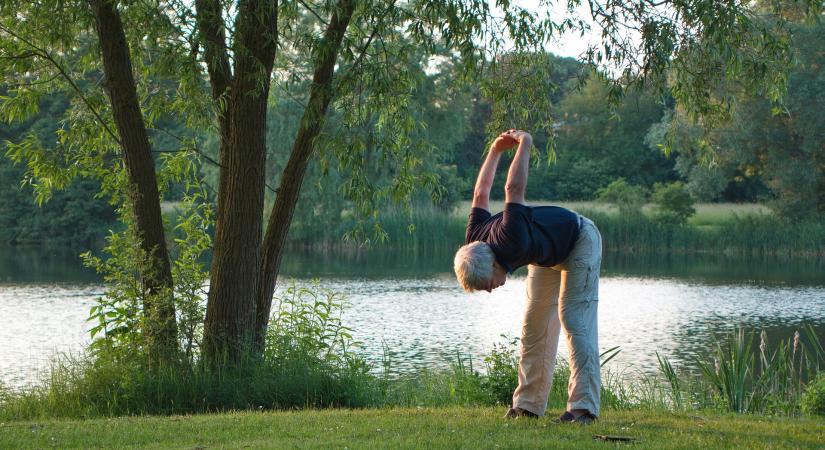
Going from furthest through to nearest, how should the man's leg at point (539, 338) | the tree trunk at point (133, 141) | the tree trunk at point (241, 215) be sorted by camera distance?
1. the tree trunk at point (133, 141)
2. the tree trunk at point (241, 215)
3. the man's leg at point (539, 338)

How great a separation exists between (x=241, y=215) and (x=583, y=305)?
12.9 ft

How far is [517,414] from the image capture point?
19.2 feet

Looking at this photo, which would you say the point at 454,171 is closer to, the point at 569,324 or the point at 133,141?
the point at 133,141

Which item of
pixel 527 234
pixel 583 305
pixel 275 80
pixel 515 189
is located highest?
pixel 275 80

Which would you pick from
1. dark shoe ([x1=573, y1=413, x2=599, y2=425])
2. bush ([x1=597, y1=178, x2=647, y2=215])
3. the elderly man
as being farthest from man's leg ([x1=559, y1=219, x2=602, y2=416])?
bush ([x1=597, y1=178, x2=647, y2=215])

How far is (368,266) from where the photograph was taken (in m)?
28.9

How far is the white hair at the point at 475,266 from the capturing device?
5035 millimetres

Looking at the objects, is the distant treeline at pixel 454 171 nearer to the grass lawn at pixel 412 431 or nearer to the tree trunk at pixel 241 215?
the tree trunk at pixel 241 215

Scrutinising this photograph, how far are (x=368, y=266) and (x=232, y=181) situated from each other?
806 inches

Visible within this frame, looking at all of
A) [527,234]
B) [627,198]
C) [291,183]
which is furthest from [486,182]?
[627,198]

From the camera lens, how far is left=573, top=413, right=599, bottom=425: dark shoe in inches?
218

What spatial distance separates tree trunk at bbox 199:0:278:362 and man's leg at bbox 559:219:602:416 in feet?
12.2

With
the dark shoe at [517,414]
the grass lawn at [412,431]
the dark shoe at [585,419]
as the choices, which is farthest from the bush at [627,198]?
the dark shoe at [585,419]

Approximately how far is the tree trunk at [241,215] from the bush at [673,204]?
2799 centimetres
